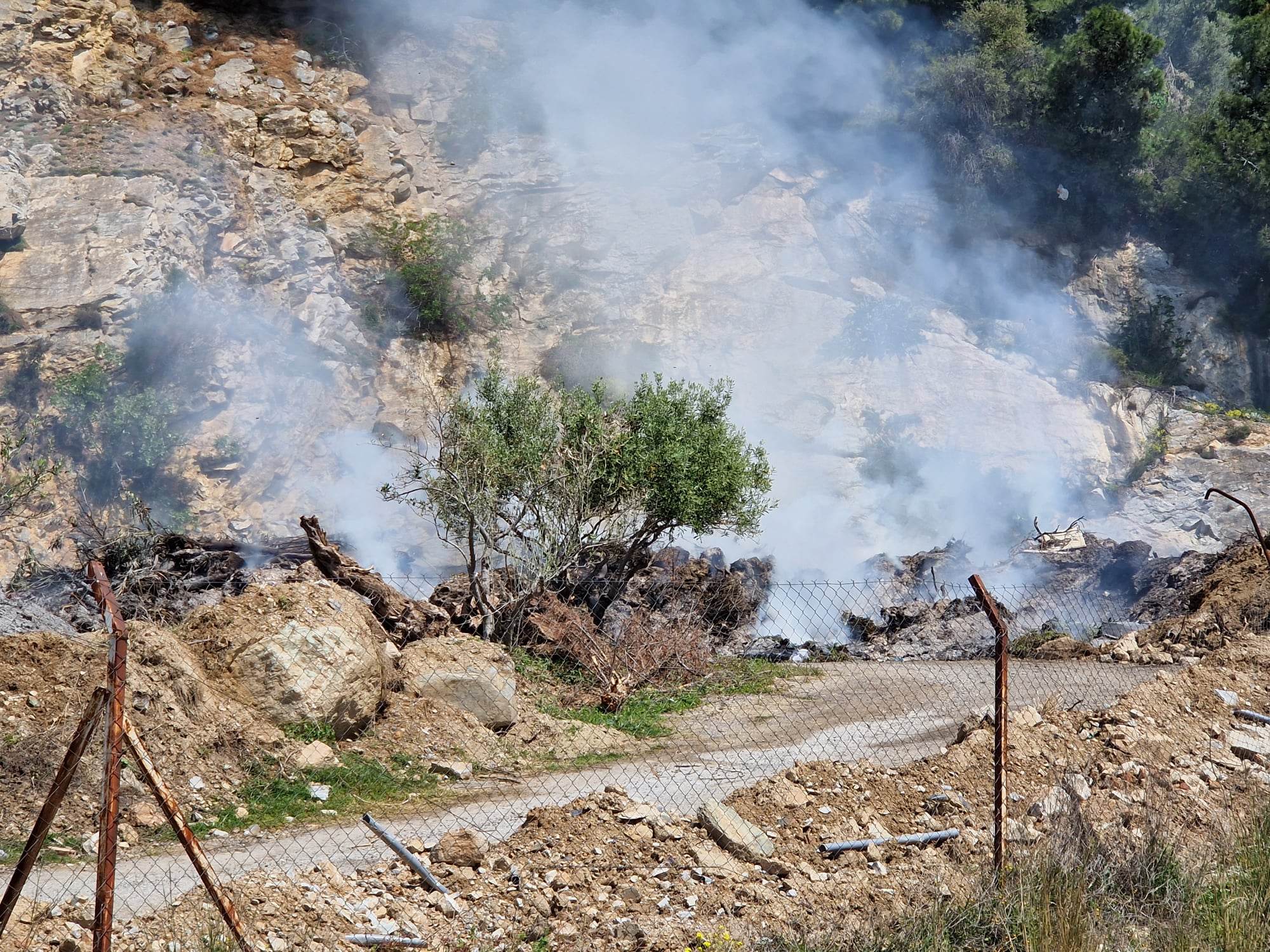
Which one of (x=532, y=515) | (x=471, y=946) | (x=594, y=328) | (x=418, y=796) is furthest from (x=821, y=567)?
(x=471, y=946)

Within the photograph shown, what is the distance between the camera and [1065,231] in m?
28.4

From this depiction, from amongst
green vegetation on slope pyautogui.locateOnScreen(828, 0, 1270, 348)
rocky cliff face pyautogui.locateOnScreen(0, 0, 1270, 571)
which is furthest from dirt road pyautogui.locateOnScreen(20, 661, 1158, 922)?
green vegetation on slope pyautogui.locateOnScreen(828, 0, 1270, 348)

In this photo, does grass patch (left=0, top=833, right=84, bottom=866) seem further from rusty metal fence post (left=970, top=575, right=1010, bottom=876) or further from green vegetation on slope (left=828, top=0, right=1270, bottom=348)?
green vegetation on slope (left=828, top=0, right=1270, bottom=348)

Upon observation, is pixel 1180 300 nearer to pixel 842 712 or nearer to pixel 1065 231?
pixel 1065 231

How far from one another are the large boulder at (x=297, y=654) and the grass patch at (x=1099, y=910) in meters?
4.07

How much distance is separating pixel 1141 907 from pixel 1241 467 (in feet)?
67.8

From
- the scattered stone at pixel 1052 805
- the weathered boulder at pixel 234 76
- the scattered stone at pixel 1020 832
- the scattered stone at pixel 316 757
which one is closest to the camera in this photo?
the scattered stone at pixel 1020 832

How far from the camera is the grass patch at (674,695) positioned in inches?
379

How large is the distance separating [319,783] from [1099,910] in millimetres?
4811

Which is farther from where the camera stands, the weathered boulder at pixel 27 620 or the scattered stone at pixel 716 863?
the weathered boulder at pixel 27 620

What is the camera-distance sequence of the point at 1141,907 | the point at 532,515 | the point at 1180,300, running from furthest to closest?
1. the point at 1180,300
2. the point at 532,515
3. the point at 1141,907

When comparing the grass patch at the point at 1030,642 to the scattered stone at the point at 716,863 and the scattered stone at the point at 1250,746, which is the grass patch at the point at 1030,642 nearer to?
the scattered stone at the point at 1250,746

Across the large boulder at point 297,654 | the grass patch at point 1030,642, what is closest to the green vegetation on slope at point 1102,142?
the grass patch at point 1030,642

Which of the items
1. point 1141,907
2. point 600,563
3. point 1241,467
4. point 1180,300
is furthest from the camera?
point 1180,300
